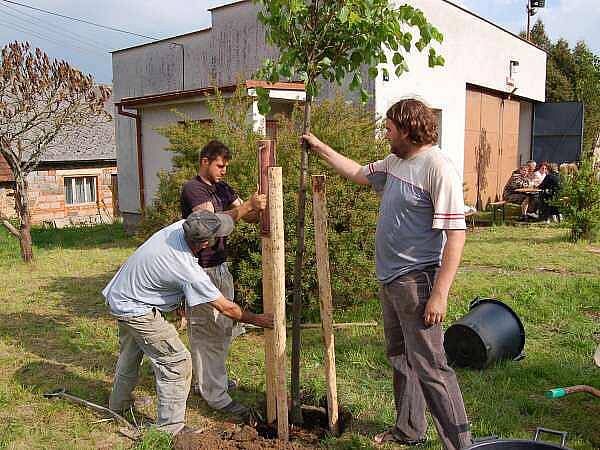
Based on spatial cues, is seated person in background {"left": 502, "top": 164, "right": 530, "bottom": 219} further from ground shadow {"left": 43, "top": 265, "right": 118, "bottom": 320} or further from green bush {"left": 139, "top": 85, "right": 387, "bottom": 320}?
ground shadow {"left": 43, "top": 265, "right": 118, "bottom": 320}

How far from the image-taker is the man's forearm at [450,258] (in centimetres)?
287

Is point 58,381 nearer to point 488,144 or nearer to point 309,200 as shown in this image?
point 309,200

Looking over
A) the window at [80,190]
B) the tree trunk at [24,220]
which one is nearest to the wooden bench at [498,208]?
the tree trunk at [24,220]

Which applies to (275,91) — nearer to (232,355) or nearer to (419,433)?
(232,355)

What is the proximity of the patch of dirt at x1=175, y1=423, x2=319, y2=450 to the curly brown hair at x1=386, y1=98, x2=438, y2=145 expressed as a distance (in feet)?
6.43

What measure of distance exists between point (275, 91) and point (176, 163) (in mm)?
3043

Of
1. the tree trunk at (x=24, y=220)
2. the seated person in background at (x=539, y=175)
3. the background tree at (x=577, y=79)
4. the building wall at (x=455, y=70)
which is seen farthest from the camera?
the background tree at (x=577, y=79)

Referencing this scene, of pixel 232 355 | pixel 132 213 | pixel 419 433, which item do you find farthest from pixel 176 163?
pixel 132 213

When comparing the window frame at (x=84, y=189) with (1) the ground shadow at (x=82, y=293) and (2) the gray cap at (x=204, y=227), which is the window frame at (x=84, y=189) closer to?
(1) the ground shadow at (x=82, y=293)

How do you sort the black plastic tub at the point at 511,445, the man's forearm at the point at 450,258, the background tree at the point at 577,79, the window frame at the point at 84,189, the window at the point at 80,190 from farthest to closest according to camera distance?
the background tree at the point at 577,79 < the window at the point at 80,190 < the window frame at the point at 84,189 < the man's forearm at the point at 450,258 < the black plastic tub at the point at 511,445

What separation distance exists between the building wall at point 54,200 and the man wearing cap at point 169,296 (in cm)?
1928

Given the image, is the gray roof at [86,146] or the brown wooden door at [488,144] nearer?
the brown wooden door at [488,144]

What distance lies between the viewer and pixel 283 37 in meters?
3.38

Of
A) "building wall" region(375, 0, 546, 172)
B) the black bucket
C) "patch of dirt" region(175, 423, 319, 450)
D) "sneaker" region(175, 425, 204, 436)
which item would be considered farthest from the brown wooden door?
"sneaker" region(175, 425, 204, 436)
